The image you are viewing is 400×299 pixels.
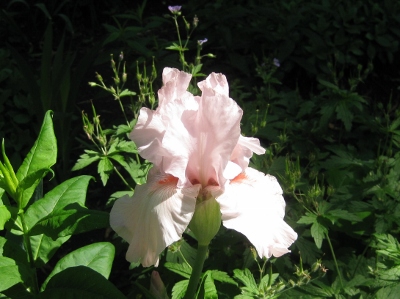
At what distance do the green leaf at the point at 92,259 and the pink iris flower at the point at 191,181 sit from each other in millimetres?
438

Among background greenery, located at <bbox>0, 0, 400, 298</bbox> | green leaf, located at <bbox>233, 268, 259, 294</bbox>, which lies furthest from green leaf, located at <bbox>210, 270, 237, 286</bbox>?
green leaf, located at <bbox>233, 268, 259, 294</bbox>

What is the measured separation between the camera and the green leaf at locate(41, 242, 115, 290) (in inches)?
54.5

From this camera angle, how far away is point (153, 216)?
0.96 metres

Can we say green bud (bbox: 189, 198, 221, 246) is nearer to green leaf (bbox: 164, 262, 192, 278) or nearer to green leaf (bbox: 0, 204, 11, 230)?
green leaf (bbox: 0, 204, 11, 230)

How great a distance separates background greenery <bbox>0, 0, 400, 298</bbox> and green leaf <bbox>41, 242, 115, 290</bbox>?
309mm

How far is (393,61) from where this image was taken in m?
3.92

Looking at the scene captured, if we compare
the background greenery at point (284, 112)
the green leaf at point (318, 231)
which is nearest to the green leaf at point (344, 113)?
the background greenery at point (284, 112)

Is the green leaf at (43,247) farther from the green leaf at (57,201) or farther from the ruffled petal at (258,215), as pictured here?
the ruffled petal at (258,215)

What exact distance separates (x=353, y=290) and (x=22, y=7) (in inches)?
158

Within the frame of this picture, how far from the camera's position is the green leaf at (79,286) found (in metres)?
1.17

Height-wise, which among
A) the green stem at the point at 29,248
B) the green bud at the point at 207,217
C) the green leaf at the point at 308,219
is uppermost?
the green bud at the point at 207,217

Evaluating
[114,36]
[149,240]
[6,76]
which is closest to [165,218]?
[149,240]

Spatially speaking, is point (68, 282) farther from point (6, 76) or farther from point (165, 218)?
point (6, 76)

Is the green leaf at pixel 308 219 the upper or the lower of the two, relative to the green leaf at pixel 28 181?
lower
